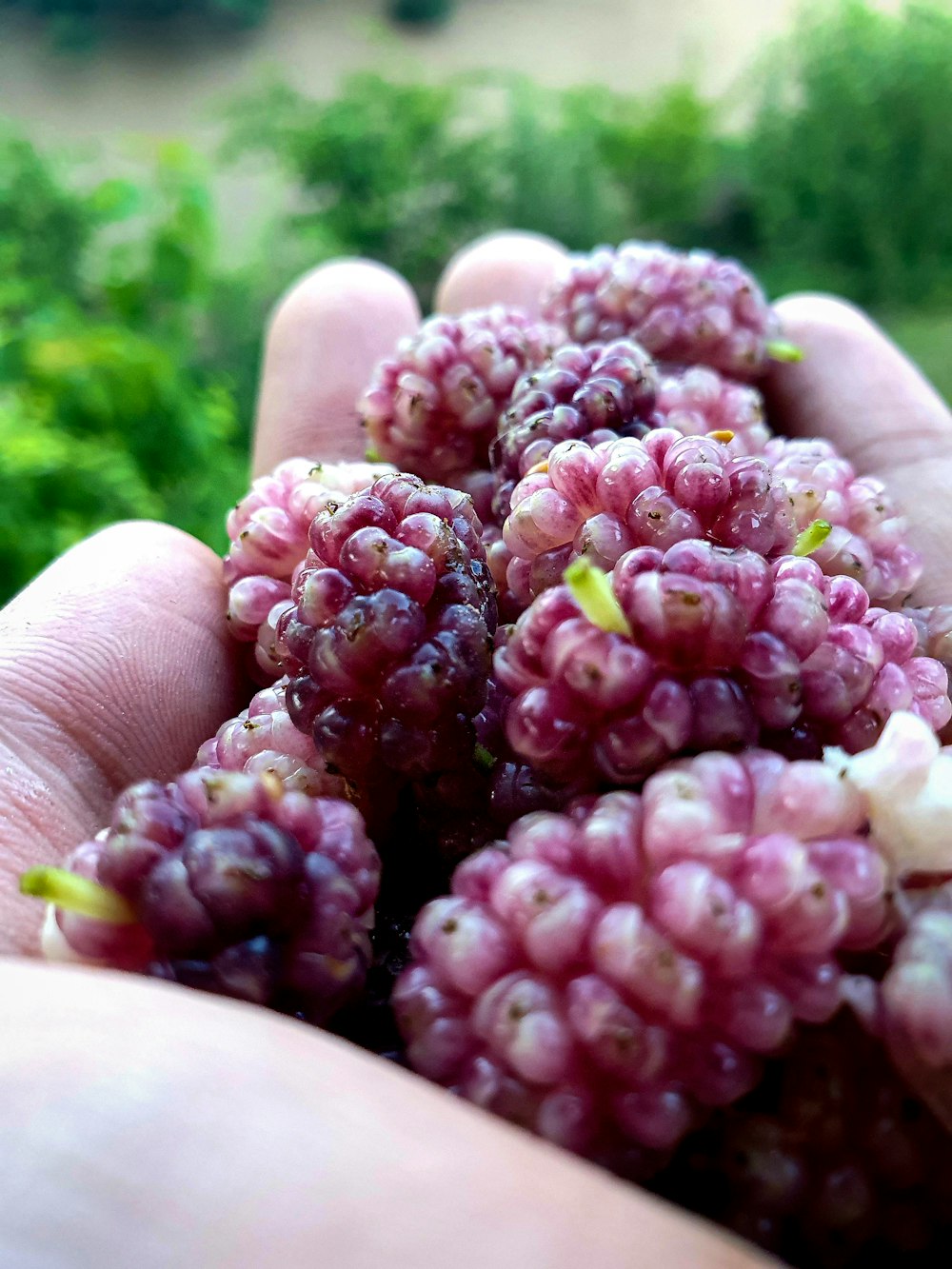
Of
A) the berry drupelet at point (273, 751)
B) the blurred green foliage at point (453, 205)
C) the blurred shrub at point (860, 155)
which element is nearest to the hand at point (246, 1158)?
the berry drupelet at point (273, 751)

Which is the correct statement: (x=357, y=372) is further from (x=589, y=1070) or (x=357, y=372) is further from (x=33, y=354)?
(x=589, y=1070)

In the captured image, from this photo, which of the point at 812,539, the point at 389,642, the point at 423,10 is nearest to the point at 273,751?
the point at 389,642

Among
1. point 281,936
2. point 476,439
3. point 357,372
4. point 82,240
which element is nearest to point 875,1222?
point 281,936

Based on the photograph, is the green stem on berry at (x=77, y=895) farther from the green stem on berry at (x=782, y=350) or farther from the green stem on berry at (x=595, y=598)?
the green stem on berry at (x=782, y=350)

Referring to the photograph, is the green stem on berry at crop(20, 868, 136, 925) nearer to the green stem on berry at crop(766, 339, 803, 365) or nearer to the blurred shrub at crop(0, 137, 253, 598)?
the green stem on berry at crop(766, 339, 803, 365)

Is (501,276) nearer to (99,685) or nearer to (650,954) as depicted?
(99,685)

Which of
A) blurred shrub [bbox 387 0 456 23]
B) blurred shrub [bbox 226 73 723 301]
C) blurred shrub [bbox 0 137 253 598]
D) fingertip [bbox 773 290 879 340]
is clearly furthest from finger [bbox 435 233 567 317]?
blurred shrub [bbox 387 0 456 23]
